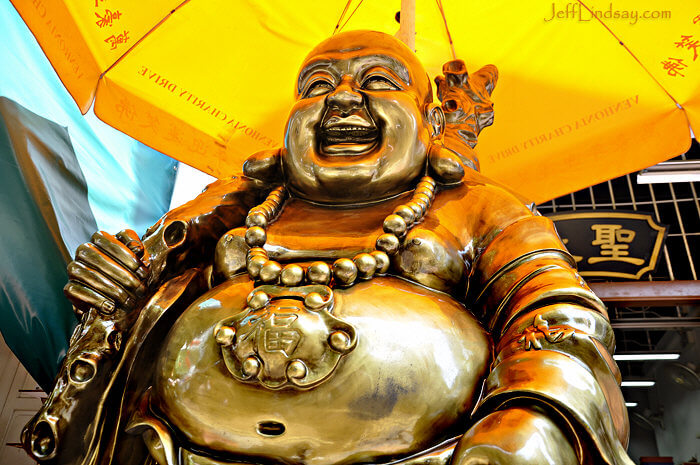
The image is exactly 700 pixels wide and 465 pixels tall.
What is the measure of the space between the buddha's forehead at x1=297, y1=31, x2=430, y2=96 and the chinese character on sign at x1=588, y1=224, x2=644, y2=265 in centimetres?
261

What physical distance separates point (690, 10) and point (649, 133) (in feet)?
1.29

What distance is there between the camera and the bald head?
1127 millimetres

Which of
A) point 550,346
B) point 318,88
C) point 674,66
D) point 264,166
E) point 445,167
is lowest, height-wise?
point 674,66

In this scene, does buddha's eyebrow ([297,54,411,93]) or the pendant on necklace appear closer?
the pendant on necklace

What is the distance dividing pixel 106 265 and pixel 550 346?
70 cm

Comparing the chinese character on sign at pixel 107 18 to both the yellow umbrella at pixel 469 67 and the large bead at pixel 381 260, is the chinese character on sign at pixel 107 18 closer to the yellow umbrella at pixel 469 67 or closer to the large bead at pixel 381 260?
the yellow umbrella at pixel 469 67

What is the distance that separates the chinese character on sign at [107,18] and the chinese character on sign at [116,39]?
0.13 ft

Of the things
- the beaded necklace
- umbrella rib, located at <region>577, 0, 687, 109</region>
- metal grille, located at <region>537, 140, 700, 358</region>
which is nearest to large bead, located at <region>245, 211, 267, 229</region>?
the beaded necklace

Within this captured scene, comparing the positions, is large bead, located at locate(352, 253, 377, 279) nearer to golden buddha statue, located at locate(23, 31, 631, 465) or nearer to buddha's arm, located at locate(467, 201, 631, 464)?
golden buddha statue, located at locate(23, 31, 631, 465)

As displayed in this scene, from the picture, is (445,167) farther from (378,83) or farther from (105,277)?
(105,277)

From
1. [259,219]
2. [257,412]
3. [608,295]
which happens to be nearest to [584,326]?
[257,412]

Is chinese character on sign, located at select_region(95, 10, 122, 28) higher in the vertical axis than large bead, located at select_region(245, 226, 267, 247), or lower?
higher

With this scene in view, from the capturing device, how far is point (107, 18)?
5.72 feet

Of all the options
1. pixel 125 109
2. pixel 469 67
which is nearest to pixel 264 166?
pixel 125 109
